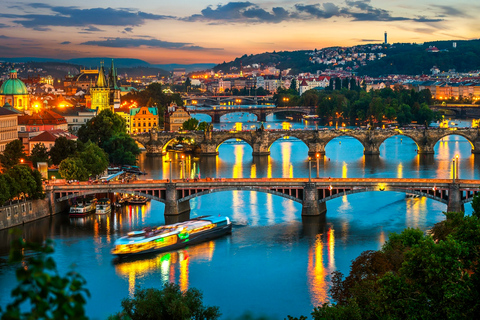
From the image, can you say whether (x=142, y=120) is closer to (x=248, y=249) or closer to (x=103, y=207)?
(x=103, y=207)

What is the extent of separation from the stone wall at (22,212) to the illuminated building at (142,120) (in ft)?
110

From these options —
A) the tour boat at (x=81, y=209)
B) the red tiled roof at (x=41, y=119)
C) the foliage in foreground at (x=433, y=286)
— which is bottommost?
the tour boat at (x=81, y=209)

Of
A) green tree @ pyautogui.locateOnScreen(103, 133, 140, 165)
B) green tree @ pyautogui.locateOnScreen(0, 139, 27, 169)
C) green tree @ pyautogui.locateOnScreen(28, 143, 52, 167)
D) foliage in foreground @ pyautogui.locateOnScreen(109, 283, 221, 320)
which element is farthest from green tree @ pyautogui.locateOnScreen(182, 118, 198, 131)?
foliage in foreground @ pyautogui.locateOnScreen(109, 283, 221, 320)

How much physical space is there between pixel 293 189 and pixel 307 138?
2527 cm

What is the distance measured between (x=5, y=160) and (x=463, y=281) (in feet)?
91.2

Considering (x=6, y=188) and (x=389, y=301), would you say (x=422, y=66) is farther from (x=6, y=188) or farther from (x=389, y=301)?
(x=389, y=301)

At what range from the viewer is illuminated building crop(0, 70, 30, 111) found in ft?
179

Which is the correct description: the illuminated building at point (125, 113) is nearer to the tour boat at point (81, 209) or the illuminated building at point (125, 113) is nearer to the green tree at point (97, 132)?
the green tree at point (97, 132)

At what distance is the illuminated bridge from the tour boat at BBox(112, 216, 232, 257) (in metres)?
2.81

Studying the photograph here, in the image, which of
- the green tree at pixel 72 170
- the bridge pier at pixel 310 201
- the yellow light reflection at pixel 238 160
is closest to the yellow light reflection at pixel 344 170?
the yellow light reflection at pixel 238 160

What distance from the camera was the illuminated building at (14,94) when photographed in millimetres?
54625

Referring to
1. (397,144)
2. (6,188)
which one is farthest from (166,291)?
(397,144)

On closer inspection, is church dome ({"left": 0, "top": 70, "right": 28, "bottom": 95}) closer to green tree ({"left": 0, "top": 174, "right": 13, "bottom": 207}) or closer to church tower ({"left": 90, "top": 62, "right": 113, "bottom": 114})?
church tower ({"left": 90, "top": 62, "right": 113, "bottom": 114})

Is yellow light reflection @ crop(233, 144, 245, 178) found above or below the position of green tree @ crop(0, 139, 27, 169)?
below
